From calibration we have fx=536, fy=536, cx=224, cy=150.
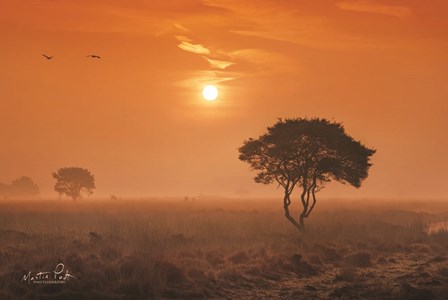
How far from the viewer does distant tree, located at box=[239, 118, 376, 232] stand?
40.5 metres

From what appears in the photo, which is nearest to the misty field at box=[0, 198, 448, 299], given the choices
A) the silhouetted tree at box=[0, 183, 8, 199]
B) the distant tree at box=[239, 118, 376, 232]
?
the distant tree at box=[239, 118, 376, 232]

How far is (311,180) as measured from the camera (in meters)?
42.4

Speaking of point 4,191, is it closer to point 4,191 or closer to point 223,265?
point 4,191

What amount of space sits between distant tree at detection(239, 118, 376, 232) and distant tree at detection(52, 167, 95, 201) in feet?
244

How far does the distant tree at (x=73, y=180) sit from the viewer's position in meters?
109

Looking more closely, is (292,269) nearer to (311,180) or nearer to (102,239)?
(102,239)

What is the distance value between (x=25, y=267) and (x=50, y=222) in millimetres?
23355

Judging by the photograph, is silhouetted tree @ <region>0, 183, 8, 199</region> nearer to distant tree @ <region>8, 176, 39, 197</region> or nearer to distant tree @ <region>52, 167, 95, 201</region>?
distant tree @ <region>8, 176, 39, 197</region>
